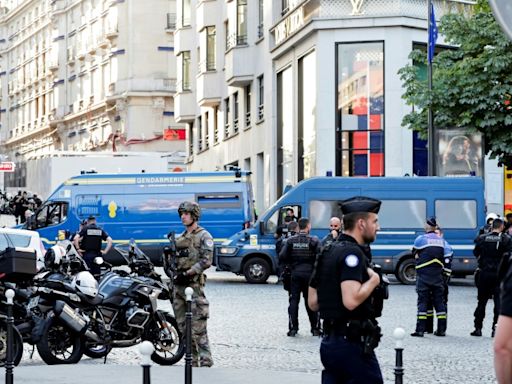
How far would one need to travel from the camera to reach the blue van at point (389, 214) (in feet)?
103

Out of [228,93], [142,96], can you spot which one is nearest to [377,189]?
[228,93]

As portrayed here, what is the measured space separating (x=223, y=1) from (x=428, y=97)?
22.8 m

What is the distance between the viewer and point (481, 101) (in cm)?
3191

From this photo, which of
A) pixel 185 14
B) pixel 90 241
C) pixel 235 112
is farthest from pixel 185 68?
pixel 90 241

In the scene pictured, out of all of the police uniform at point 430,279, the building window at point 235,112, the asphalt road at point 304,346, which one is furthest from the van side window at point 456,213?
the building window at point 235,112

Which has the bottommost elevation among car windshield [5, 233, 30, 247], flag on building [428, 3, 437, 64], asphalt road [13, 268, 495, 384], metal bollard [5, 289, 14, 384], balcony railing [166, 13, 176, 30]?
asphalt road [13, 268, 495, 384]

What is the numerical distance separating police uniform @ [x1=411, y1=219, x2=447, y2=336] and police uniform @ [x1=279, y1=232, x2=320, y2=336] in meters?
1.42

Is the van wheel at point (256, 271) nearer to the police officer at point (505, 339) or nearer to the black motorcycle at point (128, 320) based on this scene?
the black motorcycle at point (128, 320)

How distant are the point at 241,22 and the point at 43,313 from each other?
3687 cm

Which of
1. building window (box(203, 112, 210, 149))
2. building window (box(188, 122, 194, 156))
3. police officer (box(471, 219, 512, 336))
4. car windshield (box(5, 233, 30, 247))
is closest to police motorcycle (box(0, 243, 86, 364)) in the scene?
police officer (box(471, 219, 512, 336))

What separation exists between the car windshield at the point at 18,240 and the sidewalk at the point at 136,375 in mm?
13414

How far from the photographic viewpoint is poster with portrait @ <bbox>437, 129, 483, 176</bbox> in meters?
38.1

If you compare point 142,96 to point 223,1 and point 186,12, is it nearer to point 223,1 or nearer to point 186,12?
point 186,12

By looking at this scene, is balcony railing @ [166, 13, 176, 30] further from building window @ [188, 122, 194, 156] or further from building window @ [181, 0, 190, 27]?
building window @ [181, 0, 190, 27]
